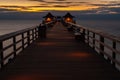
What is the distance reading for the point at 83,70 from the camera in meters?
11.2

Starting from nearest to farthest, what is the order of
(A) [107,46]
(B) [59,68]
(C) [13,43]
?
(B) [59,68] → (A) [107,46] → (C) [13,43]

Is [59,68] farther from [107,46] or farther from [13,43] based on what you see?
[13,43]

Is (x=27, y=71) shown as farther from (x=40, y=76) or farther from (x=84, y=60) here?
(x=84, y=60)

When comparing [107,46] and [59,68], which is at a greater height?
[107,46]

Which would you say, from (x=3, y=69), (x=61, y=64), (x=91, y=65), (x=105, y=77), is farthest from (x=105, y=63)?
(x=3, y=69)

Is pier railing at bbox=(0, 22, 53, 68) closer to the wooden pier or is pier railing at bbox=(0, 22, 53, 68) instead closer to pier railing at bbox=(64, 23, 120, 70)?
the wooden pier

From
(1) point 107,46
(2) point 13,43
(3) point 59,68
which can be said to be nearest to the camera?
(3) point 59,68

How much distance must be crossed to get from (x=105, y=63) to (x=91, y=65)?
0.68 metres

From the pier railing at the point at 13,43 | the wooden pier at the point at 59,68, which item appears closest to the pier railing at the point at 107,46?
the wooden pier at the point at 59,68

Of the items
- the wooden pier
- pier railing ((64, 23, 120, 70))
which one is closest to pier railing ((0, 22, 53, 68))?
the wooden pier

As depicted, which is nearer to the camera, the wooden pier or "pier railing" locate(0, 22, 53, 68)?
the wooden pier

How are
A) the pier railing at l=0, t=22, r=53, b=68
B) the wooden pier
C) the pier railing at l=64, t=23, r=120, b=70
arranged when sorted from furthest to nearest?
1. the pier railing at l=0, t=22, r=53, b=68
2. the pier railing at l=64, t=23, r=120, b=70
3. the wooden pier

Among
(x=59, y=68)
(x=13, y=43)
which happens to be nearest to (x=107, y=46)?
(x=59, y=68)

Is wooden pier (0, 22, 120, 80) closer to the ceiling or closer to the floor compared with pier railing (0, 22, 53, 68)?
closer to the floor
